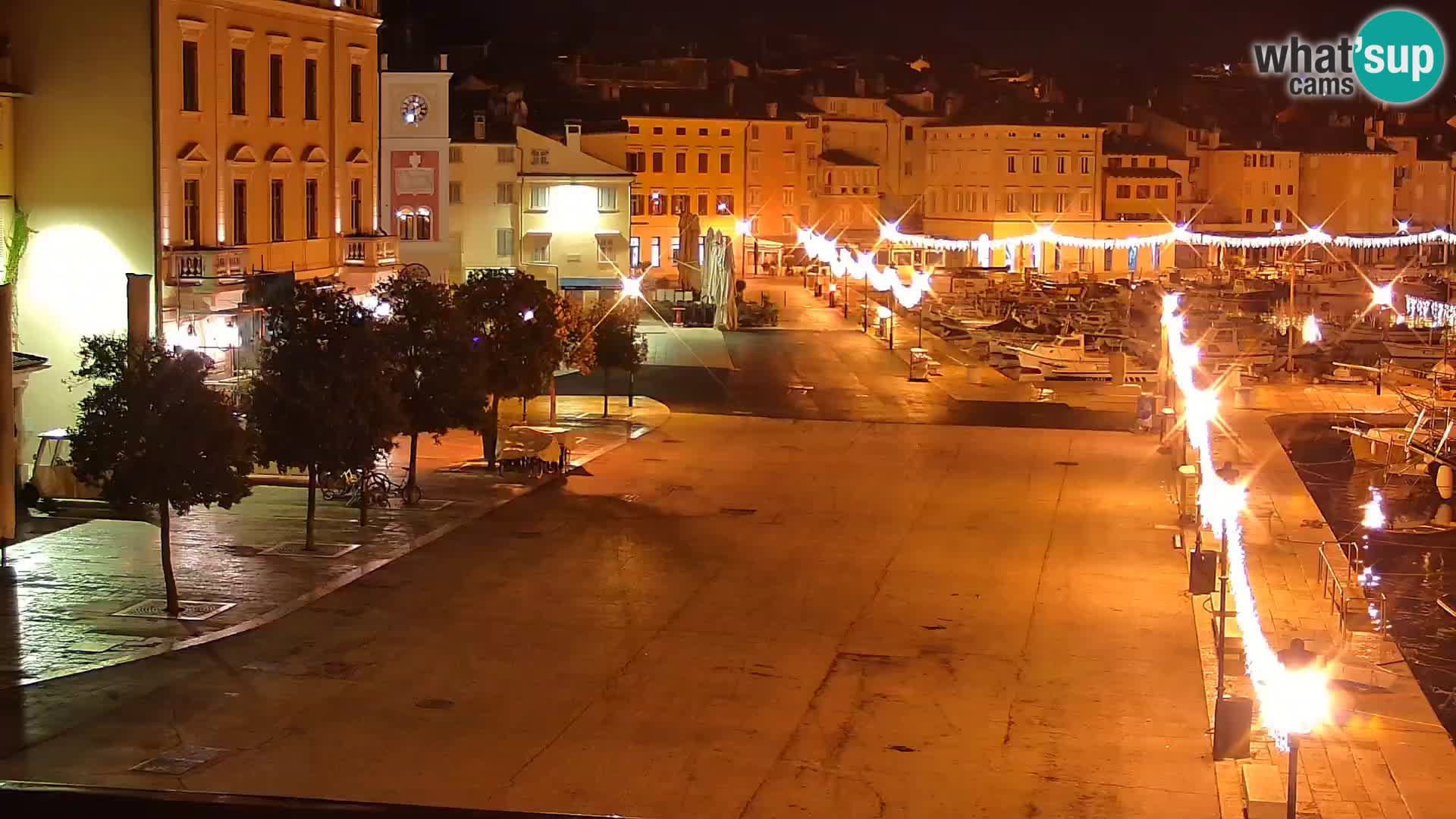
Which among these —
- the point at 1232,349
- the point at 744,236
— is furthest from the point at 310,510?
the point at 744,236

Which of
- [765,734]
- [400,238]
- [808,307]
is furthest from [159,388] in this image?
[808,307]

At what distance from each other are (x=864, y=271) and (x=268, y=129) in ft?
119

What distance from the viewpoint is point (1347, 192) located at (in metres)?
125

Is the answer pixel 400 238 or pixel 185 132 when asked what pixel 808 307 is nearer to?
pixel 400 238

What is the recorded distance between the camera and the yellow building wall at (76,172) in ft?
108

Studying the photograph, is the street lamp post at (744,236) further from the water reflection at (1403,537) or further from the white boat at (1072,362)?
the water reflection at (1403,537)

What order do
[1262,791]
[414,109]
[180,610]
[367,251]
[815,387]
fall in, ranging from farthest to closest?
[414,109], [815,387], [367,251], [180,610], [1262,791]

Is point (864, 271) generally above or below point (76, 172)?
below

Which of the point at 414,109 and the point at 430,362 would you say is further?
the point at 414,109

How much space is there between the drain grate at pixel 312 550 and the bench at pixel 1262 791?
42.0ft

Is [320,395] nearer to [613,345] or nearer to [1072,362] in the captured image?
[613,345]

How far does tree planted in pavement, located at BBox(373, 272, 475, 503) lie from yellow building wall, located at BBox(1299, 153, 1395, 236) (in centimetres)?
10193

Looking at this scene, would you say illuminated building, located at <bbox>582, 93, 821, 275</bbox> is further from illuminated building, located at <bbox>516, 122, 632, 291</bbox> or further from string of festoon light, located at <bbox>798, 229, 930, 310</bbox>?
illuminated building, located at <bbox>516, 122, 632, 291</bbox>

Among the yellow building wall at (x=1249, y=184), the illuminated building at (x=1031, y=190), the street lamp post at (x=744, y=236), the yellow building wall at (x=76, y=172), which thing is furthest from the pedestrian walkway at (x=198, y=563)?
the yellow building wall at (x=1249, y=184)
